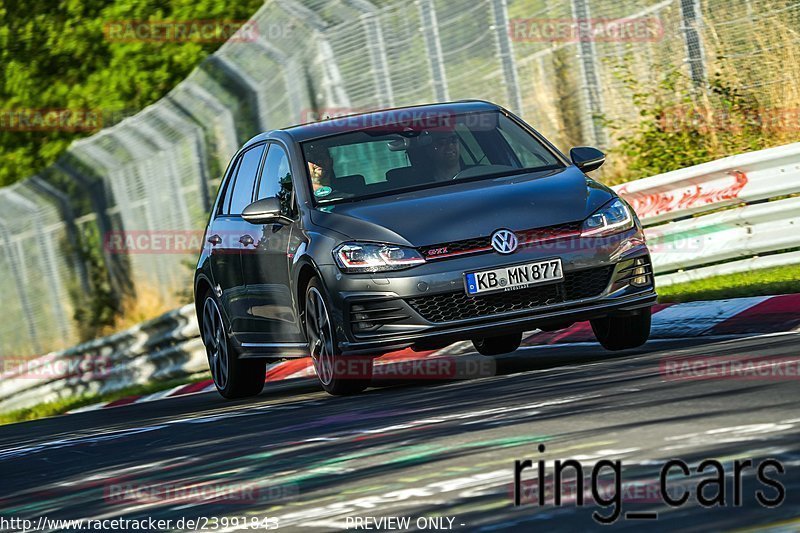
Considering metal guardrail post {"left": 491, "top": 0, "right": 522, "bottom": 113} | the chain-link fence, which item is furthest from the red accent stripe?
metal guardrail post {"left": 491, "top": 0, "right": 522, "bottom": 113}

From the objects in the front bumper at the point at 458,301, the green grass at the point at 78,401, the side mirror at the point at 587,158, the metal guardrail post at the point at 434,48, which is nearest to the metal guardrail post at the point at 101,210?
the green grass at the point at 78,401

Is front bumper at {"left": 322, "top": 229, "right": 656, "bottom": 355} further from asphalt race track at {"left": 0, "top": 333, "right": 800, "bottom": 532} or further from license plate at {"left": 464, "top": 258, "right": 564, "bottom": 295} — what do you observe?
asphalt race track at {"left": 0, "top": 333, "right": 800, "bottom": 532}

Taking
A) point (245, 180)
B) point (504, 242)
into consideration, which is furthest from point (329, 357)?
point (245, 180)

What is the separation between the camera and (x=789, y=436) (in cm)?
589

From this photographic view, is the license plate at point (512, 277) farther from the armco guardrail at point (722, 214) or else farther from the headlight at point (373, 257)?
the armco guardrail at point (722, 214)

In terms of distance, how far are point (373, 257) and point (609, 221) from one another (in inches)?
51.8

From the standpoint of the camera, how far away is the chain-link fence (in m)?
16.1

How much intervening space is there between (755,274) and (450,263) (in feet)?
14.7

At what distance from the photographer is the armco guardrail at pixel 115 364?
18312 millimetres

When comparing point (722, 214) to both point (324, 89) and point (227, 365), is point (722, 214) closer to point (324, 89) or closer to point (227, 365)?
point (227, 365)

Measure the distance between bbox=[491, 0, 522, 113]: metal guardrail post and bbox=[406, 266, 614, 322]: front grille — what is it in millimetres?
8761

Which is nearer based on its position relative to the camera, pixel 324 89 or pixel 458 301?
pixel 458 301

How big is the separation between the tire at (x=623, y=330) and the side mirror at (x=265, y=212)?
1997mm

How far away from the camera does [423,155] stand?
10.6m
